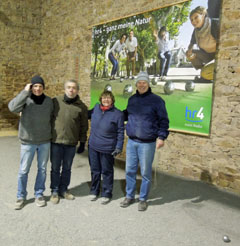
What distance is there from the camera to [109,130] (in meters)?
2.87

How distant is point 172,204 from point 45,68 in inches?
226

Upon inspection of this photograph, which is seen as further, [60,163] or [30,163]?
[60,163]

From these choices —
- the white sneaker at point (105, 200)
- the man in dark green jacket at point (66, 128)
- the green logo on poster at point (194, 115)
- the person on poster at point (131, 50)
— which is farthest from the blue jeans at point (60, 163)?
the person on poster at point (131, 50)

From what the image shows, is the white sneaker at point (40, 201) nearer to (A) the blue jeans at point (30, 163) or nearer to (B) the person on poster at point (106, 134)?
(A) the blue jeans at point (30, 163)

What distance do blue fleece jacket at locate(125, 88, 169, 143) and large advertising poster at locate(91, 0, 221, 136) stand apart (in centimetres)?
121

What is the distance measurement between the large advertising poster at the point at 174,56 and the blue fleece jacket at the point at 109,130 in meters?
1.45

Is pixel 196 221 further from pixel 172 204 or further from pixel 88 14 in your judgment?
pixel 88 14

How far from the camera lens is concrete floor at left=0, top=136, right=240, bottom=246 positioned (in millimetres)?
2244

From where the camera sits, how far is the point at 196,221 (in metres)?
2.64

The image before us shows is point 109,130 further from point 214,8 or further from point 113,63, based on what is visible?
point 113,63

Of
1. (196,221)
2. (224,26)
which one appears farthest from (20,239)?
(224,26)

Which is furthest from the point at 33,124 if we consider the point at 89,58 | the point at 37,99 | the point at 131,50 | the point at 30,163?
the point at 89,58

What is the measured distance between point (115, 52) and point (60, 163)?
3.03m

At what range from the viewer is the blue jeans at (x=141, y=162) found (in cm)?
276
